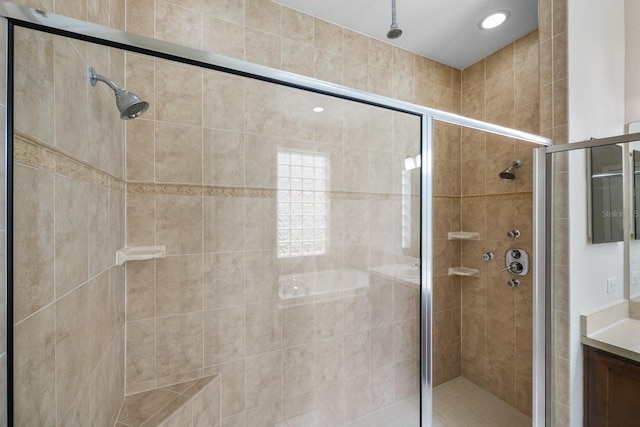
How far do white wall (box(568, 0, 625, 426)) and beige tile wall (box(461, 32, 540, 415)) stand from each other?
0.22 metres

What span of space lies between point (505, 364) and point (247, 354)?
159 centimetres

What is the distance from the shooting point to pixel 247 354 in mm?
1370

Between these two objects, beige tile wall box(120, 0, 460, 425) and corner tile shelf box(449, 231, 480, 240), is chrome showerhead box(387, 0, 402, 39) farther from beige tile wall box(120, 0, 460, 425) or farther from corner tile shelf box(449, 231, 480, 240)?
corner tile shelf box(449, 231, 480, 240)

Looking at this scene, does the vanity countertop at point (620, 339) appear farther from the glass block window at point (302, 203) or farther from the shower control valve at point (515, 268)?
the glass block window at point (302, 203)

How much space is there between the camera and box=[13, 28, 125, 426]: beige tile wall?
0.57 meters

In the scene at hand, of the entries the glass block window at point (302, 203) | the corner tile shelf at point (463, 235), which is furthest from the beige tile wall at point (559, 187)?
the glass block window at point (302, 203)

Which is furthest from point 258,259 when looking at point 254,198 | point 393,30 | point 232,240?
point 393,30

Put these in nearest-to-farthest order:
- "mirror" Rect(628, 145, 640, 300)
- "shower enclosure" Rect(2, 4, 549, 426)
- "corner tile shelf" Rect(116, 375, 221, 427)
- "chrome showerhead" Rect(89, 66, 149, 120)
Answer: "shower enclosure" Rect(2, 4, 549, 426), "chrome showerhead" Rect(89, 66, 149, 120), "corner tile shelf" Rect(116, 375, 221, 427), "mirror" Rect(628, 145, 640, 300)

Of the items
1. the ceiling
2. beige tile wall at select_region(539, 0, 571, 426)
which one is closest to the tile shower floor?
beige tile wall at select_region(539, 0, 571, 426)

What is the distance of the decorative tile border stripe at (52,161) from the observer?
564 millimetres

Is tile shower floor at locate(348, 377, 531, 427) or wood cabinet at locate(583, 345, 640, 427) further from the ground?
wood cabinet at locate(583, 345, 640, 427)

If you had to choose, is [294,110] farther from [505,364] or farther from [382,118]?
[505,364]

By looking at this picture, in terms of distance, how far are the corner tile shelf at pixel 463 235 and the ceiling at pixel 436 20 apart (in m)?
1.32

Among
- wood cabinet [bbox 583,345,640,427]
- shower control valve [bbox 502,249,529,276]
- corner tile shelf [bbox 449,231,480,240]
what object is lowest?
wood cabinet [bbox 583,345,640,427]
